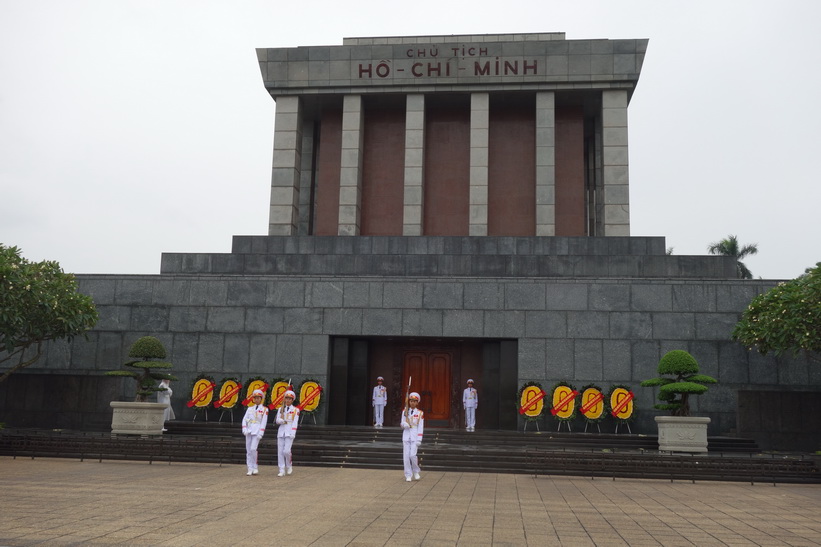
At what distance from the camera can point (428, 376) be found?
2620 cm

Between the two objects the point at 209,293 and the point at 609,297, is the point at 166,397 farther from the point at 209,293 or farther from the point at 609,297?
the point at 609,297

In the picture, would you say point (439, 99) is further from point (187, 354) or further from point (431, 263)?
point (187, 354)

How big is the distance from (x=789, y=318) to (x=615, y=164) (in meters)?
12.8

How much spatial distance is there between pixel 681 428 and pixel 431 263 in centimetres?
1047

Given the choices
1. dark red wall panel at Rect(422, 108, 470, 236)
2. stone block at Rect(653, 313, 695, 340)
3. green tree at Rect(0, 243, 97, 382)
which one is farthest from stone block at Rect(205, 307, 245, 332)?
stone block at Rect(653, 313, 695, 340)

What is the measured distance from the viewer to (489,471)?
1778cm

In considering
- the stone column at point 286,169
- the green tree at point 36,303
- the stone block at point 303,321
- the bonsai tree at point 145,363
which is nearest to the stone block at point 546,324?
the stone block at point 303,321

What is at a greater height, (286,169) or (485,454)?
(286,169)

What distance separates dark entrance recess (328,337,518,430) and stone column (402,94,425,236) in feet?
21.5

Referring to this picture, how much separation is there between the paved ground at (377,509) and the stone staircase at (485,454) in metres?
0.69

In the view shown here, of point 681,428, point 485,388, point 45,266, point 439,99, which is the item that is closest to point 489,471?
point 681,428

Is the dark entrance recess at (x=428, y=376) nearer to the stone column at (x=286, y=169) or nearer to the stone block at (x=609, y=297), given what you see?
the stone block at (x=609, y=297)

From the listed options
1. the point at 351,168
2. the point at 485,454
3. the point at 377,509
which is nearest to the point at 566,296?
the point at 485,454

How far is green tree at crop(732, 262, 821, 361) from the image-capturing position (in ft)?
62.5
